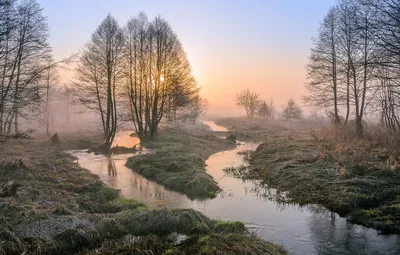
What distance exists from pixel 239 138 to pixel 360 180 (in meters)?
32.8

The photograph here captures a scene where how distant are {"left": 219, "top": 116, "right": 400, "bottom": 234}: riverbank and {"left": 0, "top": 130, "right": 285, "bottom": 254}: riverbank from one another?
172 inches

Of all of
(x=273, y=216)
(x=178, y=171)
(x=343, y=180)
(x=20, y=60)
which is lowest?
(x=273, y=216)

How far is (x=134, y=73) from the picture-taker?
→ 35.5m

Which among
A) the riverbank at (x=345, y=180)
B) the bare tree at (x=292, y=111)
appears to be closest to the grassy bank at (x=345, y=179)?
the riverbank at (x=345, y=180)

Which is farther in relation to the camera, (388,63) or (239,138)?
(239,138)

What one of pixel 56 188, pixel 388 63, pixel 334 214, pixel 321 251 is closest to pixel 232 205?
pixel 334 214

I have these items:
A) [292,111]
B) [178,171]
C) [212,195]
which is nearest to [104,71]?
[178,171]

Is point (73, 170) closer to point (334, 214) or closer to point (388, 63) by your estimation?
point (334, 214)

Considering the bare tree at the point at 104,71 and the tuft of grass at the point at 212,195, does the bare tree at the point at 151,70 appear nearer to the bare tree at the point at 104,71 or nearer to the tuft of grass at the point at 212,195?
the bare tree at the point at 104,71

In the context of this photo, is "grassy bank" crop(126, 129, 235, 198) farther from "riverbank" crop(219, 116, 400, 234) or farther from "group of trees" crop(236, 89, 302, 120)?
"group of trees" crop(236, 89, 302, 120)

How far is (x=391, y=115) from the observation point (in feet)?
79.1

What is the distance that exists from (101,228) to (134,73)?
28.3 meters

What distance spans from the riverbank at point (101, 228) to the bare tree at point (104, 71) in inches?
730

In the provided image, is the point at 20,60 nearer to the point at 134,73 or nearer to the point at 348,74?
the point at 134,73
